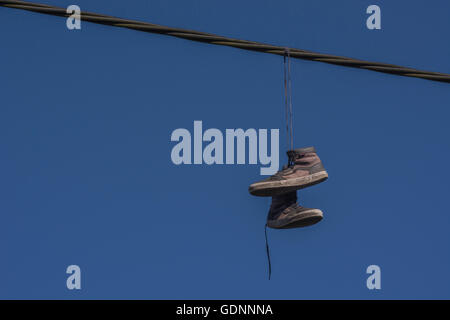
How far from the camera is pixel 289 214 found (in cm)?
660

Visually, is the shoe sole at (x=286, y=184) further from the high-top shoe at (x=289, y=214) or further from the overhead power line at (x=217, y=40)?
the overhead power line at (x=217, y=40)

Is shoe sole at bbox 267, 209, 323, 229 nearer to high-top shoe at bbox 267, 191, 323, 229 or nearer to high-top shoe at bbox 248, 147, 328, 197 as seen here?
high-top shoe at bbox 267, 191, 323, 229

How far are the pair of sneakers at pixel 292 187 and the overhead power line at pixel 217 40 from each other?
1.37m

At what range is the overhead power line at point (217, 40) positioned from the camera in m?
4.93

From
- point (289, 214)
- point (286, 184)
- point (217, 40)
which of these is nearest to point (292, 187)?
point (286, 184)

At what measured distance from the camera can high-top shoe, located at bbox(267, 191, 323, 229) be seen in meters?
6.46

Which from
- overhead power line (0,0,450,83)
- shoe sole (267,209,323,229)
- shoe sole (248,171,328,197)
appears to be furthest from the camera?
shoe sole (267,209,323,229)

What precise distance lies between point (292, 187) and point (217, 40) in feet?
5.75

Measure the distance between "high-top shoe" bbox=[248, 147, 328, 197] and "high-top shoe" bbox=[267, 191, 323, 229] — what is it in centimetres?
24

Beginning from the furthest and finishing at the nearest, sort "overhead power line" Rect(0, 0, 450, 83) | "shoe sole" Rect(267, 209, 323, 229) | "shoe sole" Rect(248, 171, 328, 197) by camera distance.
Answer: "shoe sole" Rect(267, 209, 323, 229) → "shoe sole" Rect(248, 171, 328, 197) → "overhead power line" Rect(0, 0, 450, 83)

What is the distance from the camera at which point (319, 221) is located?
21.5 feet

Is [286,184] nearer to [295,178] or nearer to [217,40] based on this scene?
[295,178]

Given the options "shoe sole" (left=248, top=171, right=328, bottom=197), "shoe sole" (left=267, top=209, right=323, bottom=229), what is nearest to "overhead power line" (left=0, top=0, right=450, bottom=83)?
"shoe sole" (left=248, top=171, right=328, bottom=197)

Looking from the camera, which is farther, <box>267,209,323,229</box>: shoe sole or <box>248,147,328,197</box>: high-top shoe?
<box>267,209,323,229</box>: shoe sole
